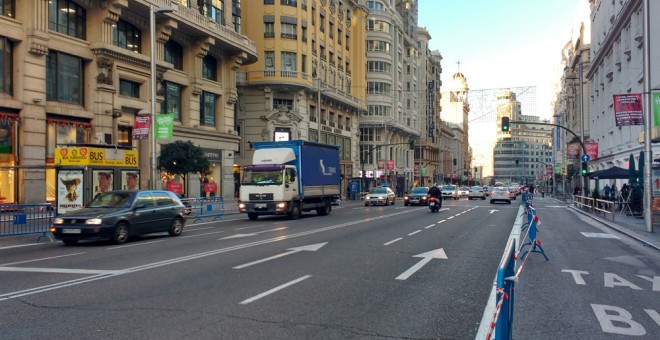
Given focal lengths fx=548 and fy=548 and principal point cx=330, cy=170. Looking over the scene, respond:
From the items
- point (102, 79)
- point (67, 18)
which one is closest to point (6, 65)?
point (67, 18)

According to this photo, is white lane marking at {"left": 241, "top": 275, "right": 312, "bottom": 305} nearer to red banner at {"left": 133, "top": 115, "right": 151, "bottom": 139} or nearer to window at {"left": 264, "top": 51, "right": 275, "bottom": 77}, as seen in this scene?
red banner at {"left": 133, "top": 115, "right": 151, "bottom": 139}

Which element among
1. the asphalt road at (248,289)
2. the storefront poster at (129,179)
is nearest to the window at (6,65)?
the storefront poster at (129,179)

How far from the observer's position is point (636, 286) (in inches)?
373

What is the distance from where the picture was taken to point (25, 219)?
16734 millimetres

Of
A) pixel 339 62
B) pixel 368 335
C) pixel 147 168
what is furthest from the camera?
pixel 339 62

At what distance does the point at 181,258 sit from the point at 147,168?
2298 cm

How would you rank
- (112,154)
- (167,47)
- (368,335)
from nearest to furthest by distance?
1. (368,335)
2. (112,154)
3. (167,47)

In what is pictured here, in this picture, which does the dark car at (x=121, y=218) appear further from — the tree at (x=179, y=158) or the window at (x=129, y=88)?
the window at (x=129, y=88)

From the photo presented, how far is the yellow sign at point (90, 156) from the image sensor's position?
19.7 m

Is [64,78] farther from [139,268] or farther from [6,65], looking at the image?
[139,268]

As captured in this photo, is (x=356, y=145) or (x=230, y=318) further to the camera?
(x=356, y=145)

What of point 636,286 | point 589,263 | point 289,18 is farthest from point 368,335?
point 289,18

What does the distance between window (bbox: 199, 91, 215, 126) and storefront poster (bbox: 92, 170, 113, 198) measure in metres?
19.0

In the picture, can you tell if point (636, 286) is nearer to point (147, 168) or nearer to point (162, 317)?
point (162, 317)
